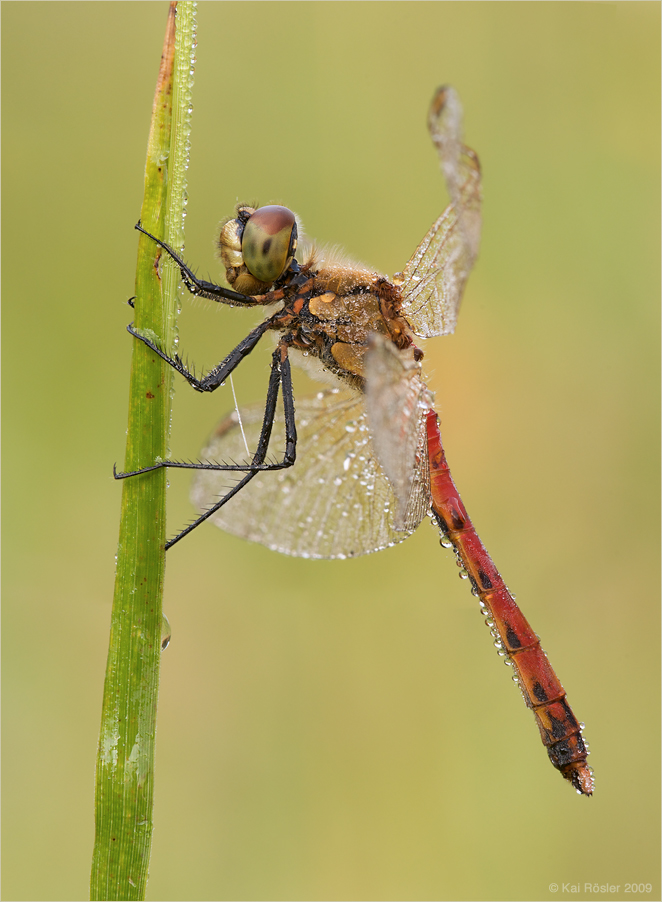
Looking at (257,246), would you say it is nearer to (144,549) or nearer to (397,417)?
(397,417)

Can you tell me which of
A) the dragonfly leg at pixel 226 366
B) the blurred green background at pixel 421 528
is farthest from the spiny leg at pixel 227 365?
the blurred green background at pixel 421 528

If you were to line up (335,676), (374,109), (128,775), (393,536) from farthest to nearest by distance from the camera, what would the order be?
(374,109) → (335,676) → (393,536) → (128,775)

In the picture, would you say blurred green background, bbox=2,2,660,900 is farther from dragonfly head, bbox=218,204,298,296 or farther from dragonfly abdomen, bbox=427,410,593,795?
dragonfly abdomen, bbox=427,410,593,795

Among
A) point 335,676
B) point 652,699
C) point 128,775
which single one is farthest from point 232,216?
point 652,699

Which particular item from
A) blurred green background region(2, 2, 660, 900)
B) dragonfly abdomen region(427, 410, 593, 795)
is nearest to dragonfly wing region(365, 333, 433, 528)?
dragonfly abdomen region(427, 410, 593, 795)

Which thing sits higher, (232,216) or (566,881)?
(232,216)

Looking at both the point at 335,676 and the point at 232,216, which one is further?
the point at 335,676

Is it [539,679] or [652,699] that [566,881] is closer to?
[652,699]
